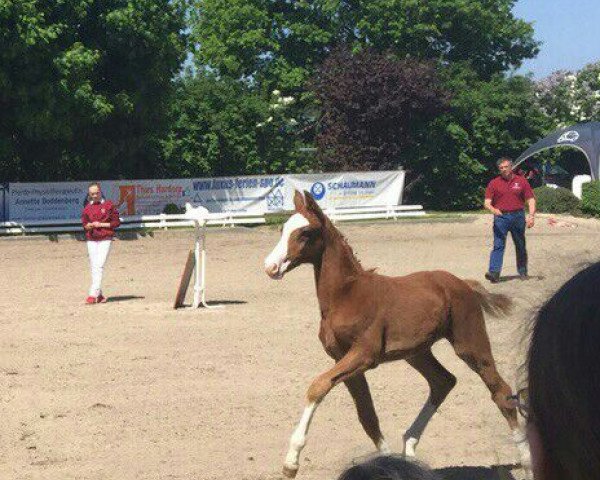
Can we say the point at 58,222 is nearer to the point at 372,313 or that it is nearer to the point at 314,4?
the point at 372,313

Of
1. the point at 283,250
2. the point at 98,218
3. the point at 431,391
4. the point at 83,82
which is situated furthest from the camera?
the point at 83,82

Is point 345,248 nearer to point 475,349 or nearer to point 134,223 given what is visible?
point 475,349

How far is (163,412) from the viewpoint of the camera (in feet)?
32.2

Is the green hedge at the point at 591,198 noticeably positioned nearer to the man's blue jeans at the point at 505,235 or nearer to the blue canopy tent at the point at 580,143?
the blue canopy tent at the point at 580,143

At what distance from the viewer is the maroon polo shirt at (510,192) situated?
18234 mm

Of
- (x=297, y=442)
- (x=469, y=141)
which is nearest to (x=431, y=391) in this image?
(x=297, y=442)

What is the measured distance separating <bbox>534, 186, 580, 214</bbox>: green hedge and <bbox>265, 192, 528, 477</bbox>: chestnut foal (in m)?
30.0

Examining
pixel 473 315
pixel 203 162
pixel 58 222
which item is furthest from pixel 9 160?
pixel 473 315

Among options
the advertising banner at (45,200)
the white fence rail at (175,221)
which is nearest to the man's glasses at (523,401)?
the white fence rail at (175,221)

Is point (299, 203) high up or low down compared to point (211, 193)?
up

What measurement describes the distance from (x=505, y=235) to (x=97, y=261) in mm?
6444

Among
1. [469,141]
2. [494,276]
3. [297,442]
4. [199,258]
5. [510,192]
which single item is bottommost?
[494,276]

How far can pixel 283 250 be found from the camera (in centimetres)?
843

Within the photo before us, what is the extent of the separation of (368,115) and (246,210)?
9892mm
